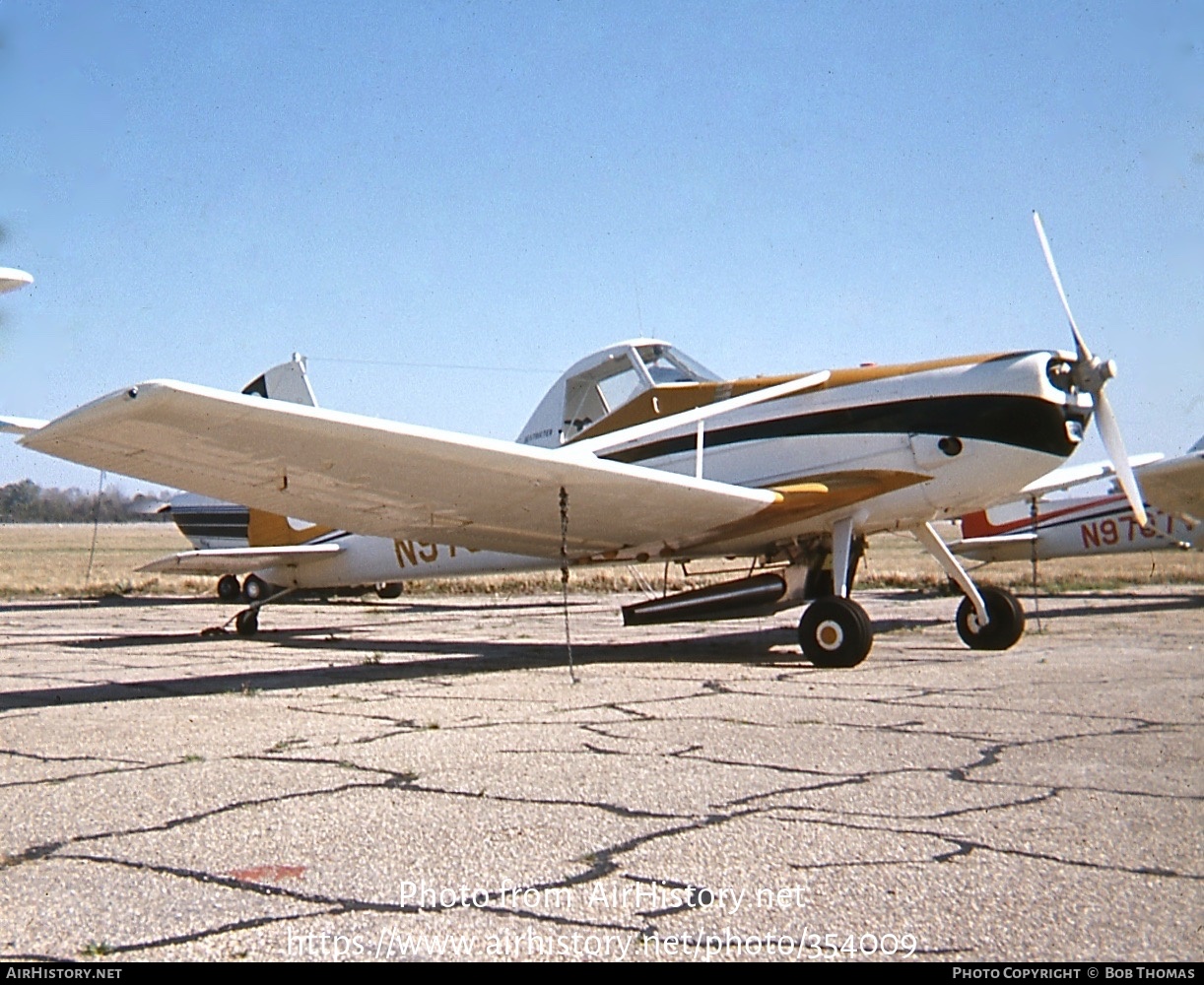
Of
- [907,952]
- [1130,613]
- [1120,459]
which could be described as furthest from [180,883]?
[1130,613]

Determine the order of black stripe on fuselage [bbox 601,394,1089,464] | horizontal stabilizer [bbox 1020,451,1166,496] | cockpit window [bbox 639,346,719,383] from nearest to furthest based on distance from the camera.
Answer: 1. black stripe on fuselage [bbox 601,394,1089,464]
2. cockpit window [bbox 639,346,719,383]
3. horizontal stabilizer [bbox 1020,451,1166,496]

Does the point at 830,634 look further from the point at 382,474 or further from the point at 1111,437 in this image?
the point at 382,474

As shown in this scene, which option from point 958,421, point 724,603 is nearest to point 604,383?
point 724,603

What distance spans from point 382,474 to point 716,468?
10.2 ft

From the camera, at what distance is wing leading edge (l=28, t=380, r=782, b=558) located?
626cm

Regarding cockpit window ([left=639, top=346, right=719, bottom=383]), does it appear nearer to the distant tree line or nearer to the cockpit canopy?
the cockpit canopy

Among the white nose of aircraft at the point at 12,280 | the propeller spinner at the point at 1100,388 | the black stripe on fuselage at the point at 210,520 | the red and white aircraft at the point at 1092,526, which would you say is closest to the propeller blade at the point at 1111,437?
the propeller spinner at the point at 1100,388

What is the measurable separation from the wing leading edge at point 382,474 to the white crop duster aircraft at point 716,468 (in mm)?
25

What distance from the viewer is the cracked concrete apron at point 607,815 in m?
2.68

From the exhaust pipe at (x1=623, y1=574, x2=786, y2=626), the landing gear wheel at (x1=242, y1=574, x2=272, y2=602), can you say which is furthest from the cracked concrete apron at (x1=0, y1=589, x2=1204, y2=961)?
the landing gear wheel at (x1=242, y1=574, x2=272, y2=602)

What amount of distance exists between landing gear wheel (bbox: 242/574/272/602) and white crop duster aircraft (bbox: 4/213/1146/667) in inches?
169

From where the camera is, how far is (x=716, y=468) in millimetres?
9719
